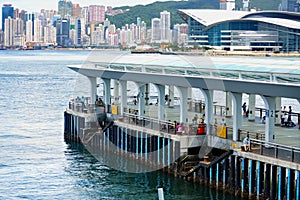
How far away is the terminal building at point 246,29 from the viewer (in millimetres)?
172875

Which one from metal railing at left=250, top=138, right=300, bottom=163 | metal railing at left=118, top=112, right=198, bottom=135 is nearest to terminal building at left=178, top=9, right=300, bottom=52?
metal railing at left=118, top=112, right=198, bottom=135

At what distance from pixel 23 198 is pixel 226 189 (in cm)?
Result: 875

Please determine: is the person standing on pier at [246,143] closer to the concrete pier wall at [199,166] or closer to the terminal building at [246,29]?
the concrete pier wall at [199,166]

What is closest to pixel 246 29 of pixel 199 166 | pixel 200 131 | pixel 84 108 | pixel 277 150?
pixel 84 108

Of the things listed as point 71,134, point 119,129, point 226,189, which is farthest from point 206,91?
point 71,134

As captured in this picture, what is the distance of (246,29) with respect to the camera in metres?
185

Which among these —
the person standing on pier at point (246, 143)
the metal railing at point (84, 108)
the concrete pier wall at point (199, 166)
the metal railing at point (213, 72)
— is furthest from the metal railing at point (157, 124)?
the metal railing at point (84, 108)

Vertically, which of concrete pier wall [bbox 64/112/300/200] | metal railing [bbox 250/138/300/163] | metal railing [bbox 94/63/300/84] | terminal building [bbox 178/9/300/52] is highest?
terminal building [bbox 178/9/300/52]

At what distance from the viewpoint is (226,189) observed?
31281mm

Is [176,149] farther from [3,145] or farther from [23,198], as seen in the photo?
[3,145]

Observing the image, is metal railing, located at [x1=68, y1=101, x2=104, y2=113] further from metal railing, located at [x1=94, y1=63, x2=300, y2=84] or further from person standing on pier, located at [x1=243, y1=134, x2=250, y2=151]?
person standing on pier, located at [x1=243, y1=134, x2=250, y2=151]

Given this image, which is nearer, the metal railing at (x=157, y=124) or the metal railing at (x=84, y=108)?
the metal railing at (x=157, y=124)

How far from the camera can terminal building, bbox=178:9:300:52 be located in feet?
567

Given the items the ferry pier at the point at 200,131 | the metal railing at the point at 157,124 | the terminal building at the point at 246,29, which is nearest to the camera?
the ferry pier at the point at 200,131
